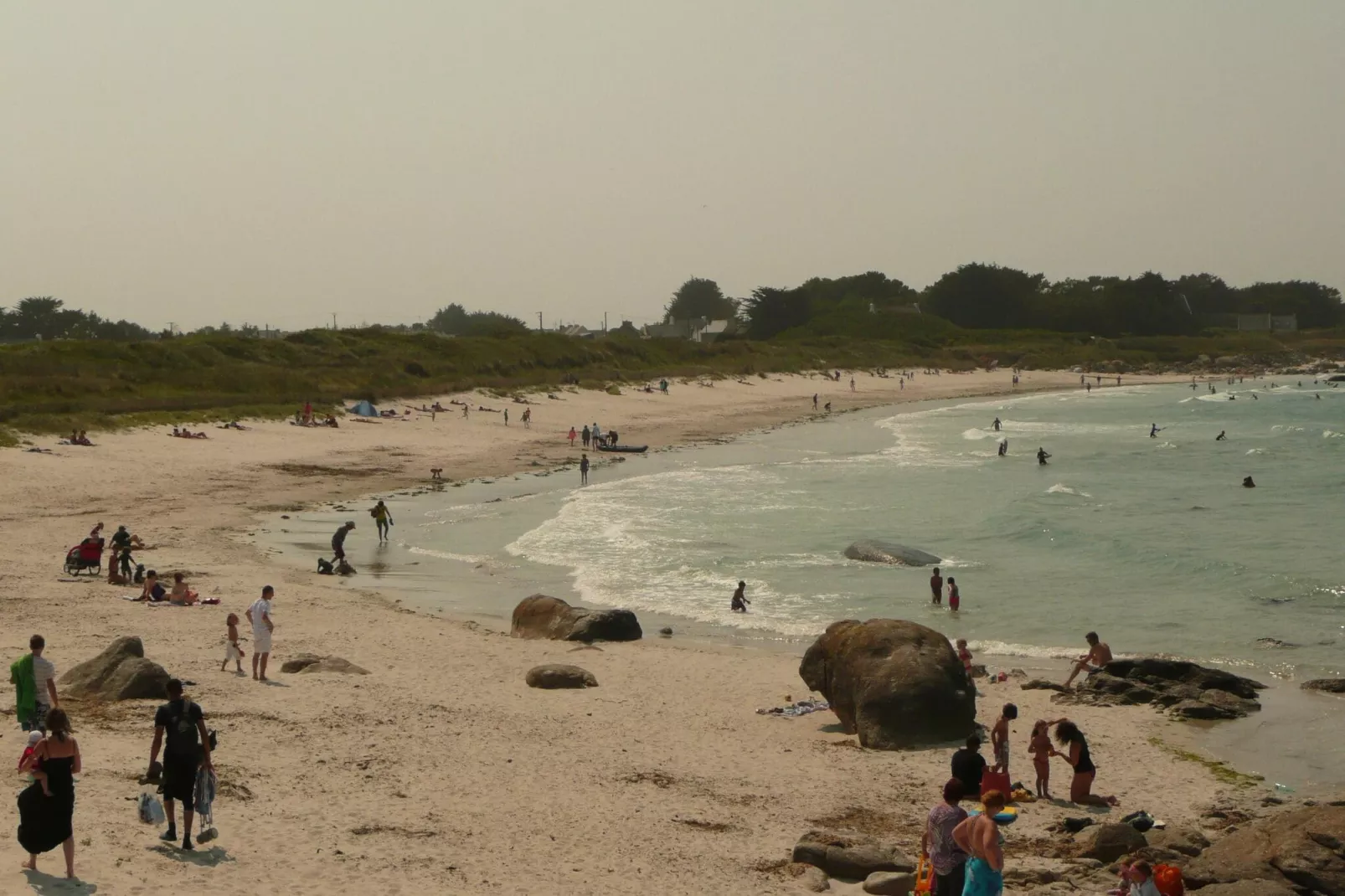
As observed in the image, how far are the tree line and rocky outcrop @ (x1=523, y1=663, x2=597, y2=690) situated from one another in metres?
127

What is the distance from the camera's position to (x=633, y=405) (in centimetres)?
7562

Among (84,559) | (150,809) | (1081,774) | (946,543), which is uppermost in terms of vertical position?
(150,809)

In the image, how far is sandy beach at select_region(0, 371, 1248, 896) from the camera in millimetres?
10047

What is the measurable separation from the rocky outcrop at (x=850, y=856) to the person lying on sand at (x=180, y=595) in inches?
546

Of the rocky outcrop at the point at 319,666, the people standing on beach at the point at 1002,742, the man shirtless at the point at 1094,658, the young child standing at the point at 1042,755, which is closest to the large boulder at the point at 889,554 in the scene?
the man shirtless at the point at 1094,658

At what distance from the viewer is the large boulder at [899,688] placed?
1499 cm

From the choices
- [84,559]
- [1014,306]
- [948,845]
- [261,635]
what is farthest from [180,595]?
[1014,306]

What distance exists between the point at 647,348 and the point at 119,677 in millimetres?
92232

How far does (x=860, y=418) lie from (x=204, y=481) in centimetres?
4727

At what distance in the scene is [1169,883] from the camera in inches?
381

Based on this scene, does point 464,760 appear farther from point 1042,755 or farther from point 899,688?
point 1042,755

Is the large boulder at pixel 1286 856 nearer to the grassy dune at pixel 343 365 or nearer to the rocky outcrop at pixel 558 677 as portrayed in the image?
the rocky outcrop at pixel 558 677

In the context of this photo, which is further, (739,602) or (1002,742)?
(739,602)

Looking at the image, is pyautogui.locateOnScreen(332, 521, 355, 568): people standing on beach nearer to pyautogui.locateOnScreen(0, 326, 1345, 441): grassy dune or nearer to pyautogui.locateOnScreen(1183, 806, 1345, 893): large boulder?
pyautogui.locateOnScreen(1183, 806, 1345, 893): large boulder
